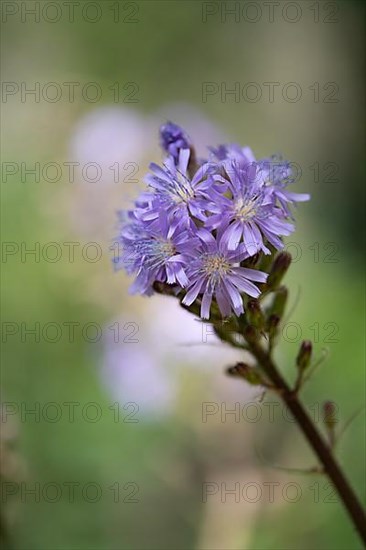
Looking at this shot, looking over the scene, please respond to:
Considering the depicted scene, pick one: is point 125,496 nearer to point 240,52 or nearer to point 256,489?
point 256,489

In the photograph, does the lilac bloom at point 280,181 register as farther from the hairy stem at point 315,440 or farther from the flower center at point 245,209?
the hairy stem at point 315,440

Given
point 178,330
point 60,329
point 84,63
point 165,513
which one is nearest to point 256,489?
point 165,513

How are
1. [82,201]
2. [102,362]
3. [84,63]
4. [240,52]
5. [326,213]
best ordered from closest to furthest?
[102,362] → [82,201] → [326,213] → [84,63] → [240,52]

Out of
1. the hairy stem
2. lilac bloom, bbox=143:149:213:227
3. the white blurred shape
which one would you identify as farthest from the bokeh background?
lilac bloom, bbox=143:149:213:227

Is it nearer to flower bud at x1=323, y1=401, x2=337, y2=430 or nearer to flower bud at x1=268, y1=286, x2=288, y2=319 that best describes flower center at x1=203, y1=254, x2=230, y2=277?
flower bud at x1=268, y1=286, x2=288, y2=319

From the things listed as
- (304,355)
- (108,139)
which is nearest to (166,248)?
(304,355)

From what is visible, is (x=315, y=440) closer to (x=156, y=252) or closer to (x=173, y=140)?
(x=156, y=252)
